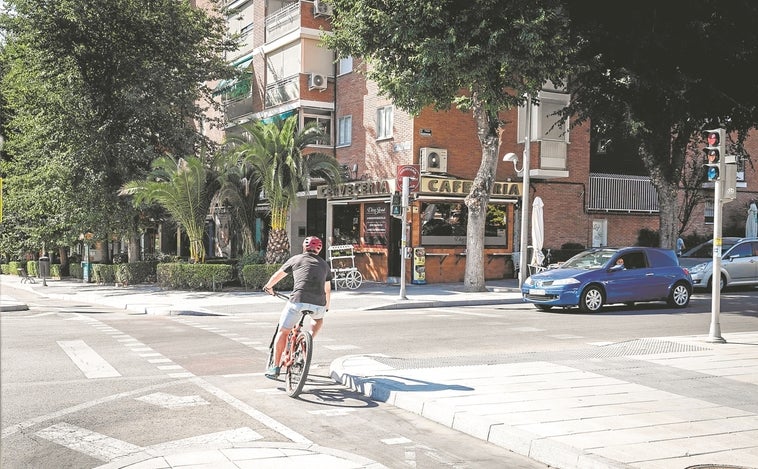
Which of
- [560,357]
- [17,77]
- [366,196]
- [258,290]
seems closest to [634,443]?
[560,357]

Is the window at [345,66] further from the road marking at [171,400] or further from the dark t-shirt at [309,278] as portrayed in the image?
the road marking at [171,400]

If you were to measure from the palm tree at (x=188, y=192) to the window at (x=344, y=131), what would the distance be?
678 centimetres

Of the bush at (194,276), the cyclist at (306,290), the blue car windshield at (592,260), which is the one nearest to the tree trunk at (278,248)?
the bush at (194,276)

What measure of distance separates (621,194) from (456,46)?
14689 mm

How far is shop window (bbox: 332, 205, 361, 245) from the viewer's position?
30047 mm

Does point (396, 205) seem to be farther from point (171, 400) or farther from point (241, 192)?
point (171, 400)

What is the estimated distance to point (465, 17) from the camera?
19.6 m

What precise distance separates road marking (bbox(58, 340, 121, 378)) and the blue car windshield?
11804 mm

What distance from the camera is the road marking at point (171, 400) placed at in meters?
7.56

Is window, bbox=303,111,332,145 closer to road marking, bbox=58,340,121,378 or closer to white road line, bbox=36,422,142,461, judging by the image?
road marking, bbox=58,340,121,378

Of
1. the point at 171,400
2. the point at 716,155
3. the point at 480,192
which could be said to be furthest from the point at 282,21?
the point at 171,400

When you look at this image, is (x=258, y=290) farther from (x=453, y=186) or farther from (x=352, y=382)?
(x=352, y=382)

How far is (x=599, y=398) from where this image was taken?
25.2 ft

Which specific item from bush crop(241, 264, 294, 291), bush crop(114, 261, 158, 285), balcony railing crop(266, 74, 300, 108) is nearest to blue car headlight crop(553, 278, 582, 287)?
bush crop(241, 264, 294, 291)
